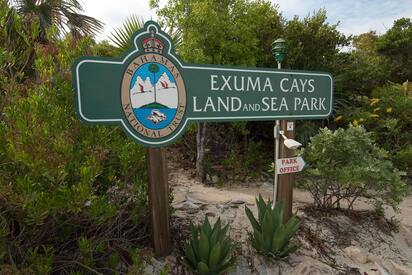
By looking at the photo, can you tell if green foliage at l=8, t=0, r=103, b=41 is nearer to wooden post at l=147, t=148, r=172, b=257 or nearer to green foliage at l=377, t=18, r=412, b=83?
wooden post at l=147, t=148, r=172, b=257

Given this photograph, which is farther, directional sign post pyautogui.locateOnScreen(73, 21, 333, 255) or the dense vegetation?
directional sign post pyautogui.locateOnScreen(73, 21, 333, 255)

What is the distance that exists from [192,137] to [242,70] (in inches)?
175

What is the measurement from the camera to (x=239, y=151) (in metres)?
7.23

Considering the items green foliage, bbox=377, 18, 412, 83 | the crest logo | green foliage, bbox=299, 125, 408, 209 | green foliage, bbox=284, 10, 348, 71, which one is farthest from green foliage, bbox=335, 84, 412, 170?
the crest logo

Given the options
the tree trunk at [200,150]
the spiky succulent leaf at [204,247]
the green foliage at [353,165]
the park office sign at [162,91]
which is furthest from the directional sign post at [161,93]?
the tree trunk at [200,150]

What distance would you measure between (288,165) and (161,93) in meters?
1.57

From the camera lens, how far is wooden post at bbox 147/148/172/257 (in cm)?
258

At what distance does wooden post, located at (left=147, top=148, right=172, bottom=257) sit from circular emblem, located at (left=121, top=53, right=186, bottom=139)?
0.23 meters

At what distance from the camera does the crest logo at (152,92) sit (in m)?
2.31

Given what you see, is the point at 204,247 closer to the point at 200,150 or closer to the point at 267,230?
the point at 267,230

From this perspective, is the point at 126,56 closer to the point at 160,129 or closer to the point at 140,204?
the point at 160,129

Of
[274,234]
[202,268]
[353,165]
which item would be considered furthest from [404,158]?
[202,268]

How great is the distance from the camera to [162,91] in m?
2.41

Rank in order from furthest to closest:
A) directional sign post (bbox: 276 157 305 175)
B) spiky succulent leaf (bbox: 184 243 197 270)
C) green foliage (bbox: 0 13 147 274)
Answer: directional sign post (bbox: 276 157 305 175) → spiky succulent leaf (bbox: 184 243 197 270) → green foliage (bbox: 0 13 147 274)
